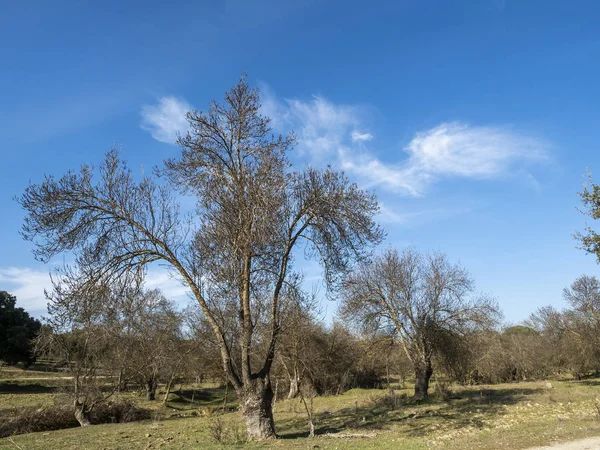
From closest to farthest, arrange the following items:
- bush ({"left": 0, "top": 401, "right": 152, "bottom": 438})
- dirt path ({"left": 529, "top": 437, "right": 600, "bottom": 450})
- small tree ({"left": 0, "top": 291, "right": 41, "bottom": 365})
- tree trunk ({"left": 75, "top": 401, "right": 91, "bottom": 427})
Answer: dirt path ({"left": 529, "top": 437, "right": 600, "bottom": 450}), bush ({"left": 0, "top": 401, "right": 152, "bottom": 438}), tree trunk ({"left": 75, "top": 401, "right": 91, "bottom": 427}), small tree ({"left": 0, "top": 291, "right": 41, "bottom": 365})

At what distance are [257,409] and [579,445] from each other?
340 inches

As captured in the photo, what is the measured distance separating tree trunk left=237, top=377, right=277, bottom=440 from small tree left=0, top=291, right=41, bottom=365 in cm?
3510

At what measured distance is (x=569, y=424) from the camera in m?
13.6

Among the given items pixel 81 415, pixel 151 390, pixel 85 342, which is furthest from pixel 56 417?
pixel 151 390

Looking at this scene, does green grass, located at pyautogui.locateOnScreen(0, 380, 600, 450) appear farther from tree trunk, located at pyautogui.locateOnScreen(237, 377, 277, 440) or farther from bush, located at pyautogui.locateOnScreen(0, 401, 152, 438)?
bush, located at pyautogui.locateOnScreen(0, 401, 152, 438)

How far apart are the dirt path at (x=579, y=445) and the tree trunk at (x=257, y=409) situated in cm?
729

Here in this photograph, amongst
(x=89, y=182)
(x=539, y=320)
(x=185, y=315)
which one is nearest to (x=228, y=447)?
(x=89, y=182)

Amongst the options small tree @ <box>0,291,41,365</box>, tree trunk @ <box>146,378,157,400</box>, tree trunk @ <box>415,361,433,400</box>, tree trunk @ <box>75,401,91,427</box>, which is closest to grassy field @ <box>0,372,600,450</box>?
tree trunk @ <box>415,361,433,400</box>

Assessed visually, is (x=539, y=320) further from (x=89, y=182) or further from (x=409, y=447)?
(x=89, y=182)

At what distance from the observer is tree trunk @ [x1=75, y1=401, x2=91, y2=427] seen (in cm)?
2242

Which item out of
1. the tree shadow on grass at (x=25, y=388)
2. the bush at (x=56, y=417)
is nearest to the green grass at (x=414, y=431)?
the bush at (x=56, y=417)

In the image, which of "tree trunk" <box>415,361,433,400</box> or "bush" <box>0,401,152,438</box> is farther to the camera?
"tree trunk" <box>415,361,433,400</box>

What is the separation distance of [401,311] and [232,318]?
16538 mm

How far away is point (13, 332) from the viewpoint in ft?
131
